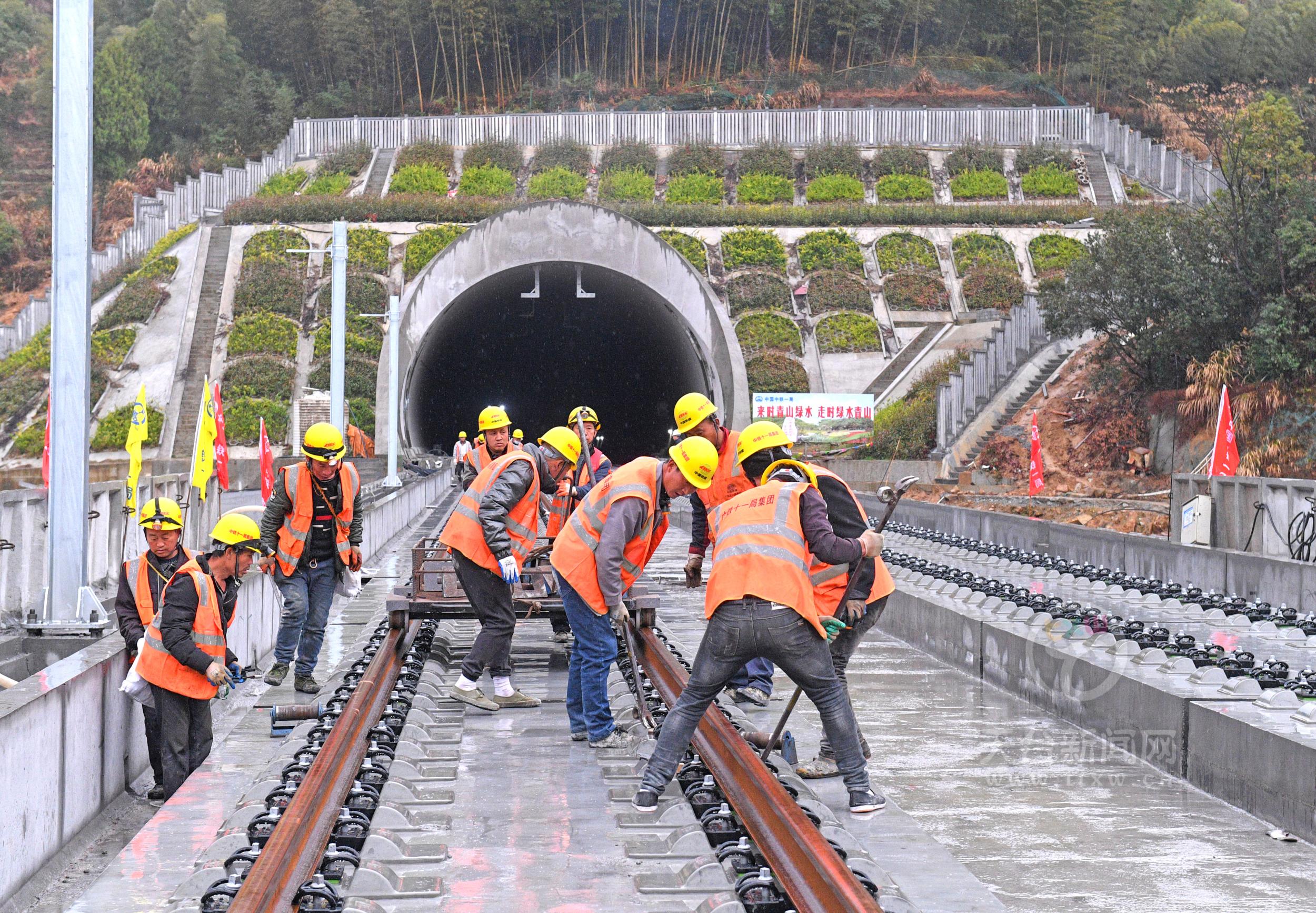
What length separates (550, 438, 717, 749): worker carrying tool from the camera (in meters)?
6.58

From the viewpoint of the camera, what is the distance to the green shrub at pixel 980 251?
4856 centimetres

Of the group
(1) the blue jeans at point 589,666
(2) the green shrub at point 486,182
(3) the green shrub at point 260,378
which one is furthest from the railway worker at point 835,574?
(2) the green shrub at point 486,182

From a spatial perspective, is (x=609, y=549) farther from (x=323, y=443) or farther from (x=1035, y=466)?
(x=1035, y=466)

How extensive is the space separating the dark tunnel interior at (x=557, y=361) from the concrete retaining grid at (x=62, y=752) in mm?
28382

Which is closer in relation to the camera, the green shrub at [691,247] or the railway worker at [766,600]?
the railway worker at [766,600]

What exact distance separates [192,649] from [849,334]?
39612 mm

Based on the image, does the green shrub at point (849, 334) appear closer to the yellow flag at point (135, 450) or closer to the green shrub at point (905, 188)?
the green shrub at point (905, 188)

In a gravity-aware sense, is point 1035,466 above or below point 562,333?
below

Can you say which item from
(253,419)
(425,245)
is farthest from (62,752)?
(425,245)

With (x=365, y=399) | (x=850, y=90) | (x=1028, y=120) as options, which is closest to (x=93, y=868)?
(x=365, y=399)

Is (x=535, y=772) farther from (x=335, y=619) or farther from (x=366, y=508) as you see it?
(x=366, y=508)

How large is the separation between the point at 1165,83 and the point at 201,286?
5097 cm

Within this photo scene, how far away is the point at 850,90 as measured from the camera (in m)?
78.1

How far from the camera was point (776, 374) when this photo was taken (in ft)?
143
